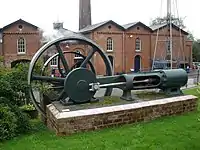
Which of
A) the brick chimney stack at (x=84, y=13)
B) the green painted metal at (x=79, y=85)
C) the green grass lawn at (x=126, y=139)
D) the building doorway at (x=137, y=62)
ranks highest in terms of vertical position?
the brick chimney stack at (x=84, y=13)

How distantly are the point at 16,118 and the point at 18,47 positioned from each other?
28.8m

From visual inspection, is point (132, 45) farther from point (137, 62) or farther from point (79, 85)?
point (79, 85)

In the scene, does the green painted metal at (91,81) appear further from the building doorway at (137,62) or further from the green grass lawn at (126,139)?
the building doorway at (137,62)

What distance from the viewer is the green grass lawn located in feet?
22.7

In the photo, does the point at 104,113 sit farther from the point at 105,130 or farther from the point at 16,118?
the point at 16,118

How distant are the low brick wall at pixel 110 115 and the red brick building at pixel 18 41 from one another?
27.9 meters

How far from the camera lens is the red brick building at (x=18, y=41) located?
35.5 m

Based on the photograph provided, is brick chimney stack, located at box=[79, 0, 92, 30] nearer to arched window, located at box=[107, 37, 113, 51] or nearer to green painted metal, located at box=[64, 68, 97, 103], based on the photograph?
arched window, located at box=[107, 37, 113, 51]

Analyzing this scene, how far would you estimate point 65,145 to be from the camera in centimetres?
713

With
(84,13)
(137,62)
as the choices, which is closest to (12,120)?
(137,62)

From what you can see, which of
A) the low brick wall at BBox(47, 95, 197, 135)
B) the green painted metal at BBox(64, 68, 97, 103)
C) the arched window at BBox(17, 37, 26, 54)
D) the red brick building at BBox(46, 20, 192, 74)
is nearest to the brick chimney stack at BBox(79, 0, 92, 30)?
the red brick building at BBox(46, 20, 192, 74)

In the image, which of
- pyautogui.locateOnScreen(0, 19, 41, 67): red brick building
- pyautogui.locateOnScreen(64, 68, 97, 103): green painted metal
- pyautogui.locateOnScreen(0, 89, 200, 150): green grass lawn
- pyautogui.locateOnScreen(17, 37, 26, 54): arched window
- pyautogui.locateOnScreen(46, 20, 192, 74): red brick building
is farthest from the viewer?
pyautogui.locateOnScreen(46, 20, 192, 74): red brick building

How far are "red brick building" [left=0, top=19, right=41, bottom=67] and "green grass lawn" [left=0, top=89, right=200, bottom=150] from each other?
28.3 metres

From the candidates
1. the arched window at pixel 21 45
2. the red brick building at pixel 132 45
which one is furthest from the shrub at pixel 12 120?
the arched window at pixel 21 45
